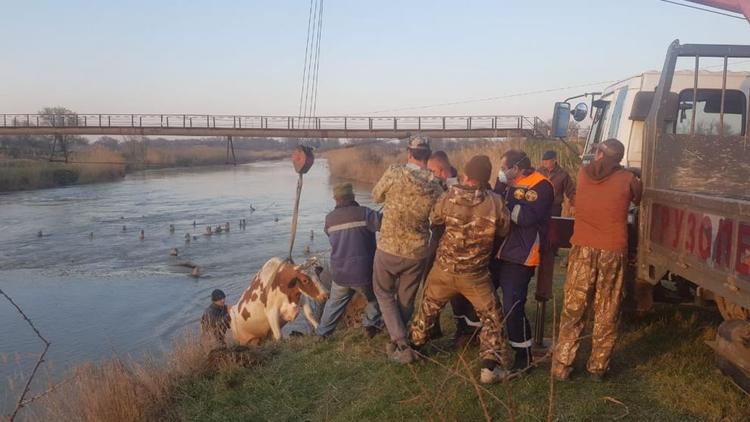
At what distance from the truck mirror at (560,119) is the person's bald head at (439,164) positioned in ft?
10.6

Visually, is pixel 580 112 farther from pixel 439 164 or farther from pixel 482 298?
pixel 482 298

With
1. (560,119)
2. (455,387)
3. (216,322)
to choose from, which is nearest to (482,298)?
(455,387)

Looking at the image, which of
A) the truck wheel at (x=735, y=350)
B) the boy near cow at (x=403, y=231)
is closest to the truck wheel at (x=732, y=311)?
the truck wheel at (x=735, y=350)

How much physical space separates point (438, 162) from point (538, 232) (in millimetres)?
1225

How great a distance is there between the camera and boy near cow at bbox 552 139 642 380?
4453 mm

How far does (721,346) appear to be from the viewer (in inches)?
137

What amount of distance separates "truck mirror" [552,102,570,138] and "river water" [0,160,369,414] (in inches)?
260

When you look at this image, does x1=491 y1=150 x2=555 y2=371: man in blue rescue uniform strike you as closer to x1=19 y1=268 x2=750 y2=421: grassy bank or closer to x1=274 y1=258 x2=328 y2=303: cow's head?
x1=19 y1=268 x2=750 y2=421: grassy bank

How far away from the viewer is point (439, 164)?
5.75 meters

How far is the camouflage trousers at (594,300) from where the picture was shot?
4500 mm

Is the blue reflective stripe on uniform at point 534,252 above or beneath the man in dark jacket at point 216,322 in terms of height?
above

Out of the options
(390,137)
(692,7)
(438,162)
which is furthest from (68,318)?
(390,137)

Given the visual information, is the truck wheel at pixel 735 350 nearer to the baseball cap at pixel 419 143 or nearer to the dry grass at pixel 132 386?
the baseball cap at pixel 419 143

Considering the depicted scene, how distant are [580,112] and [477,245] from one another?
15.8 feet
